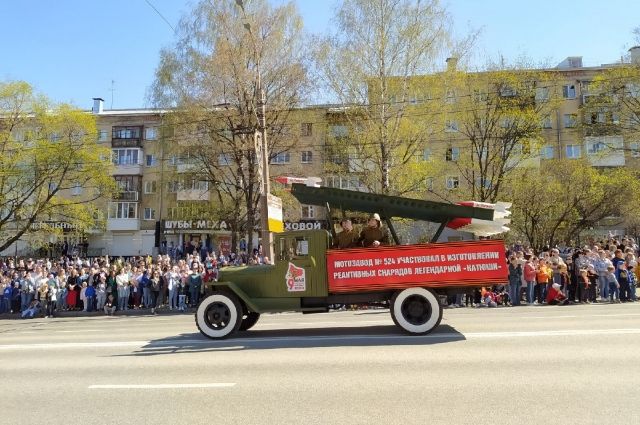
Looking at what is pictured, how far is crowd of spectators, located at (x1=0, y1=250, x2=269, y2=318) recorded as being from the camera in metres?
21.2

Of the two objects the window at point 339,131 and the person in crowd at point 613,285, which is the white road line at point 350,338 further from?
the window at point 339,131

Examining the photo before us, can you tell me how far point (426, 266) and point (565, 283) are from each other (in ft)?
37.3

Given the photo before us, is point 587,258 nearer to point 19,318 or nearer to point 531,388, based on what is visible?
point 531,388

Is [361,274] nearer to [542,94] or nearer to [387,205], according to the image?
[387,205]

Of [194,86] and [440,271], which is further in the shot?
[194,86]

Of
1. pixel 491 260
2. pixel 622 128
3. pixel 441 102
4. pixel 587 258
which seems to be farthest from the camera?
pixel 622 128

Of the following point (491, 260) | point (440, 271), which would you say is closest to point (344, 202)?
point (440, 271)

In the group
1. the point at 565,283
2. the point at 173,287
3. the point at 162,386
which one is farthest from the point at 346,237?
the point at 173,287

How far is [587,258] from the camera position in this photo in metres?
18.4

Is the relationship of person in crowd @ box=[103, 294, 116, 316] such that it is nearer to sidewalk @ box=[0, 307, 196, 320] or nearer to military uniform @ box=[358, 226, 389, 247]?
sidewalk @ box=[0, 307, 196, 320]

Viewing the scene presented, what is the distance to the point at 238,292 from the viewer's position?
1023 centimetres

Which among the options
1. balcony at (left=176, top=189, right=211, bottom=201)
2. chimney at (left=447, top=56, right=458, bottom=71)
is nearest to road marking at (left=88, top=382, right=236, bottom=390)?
chimney at (left=447, top=56, right=458, bottom=71)

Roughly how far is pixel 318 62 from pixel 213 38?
6488mm

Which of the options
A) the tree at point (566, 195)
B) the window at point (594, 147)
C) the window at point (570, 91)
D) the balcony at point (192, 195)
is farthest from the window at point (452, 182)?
the balcony at point (192, 195)
